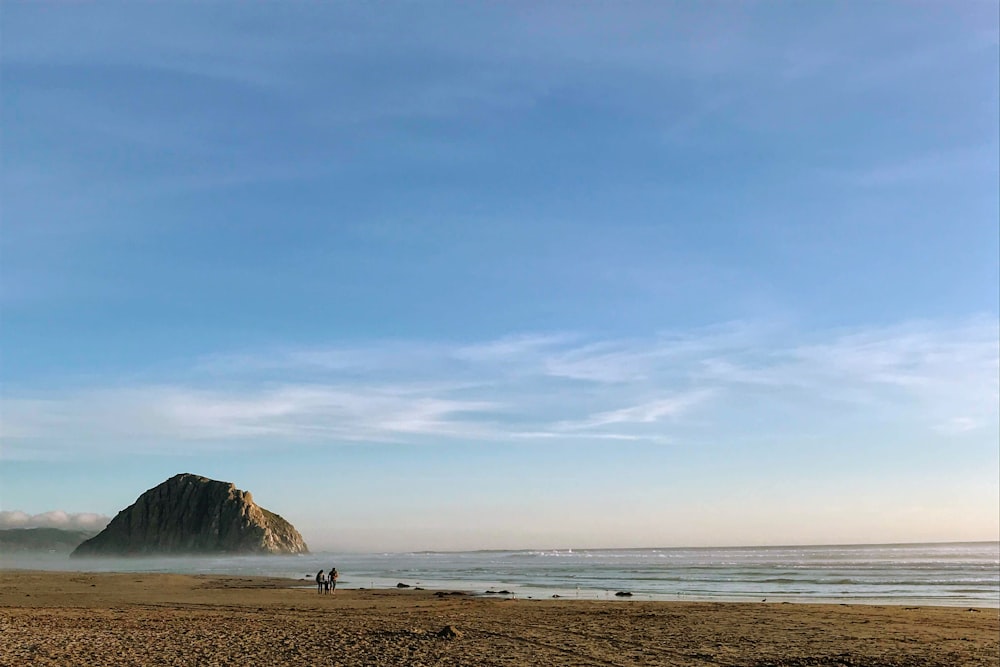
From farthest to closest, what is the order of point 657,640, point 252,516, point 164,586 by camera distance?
point 252,516, point 164,586, point 657,640

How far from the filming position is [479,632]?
23.1 metres

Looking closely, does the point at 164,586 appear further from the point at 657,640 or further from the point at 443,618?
the point at 657,640

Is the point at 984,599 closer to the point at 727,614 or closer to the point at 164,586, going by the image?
the point at 727,614

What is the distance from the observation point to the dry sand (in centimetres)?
1794

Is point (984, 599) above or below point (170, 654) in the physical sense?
below

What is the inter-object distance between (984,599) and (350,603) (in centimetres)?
3444

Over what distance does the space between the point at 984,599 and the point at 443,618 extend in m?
31.5

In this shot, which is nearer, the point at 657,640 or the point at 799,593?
the point at 657,640

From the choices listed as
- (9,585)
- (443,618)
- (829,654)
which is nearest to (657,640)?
(829,654)

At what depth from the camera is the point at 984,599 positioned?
3941cm

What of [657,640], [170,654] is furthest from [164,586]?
[657,640]

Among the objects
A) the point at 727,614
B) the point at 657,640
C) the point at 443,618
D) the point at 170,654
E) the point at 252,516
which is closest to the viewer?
the point at 170,654

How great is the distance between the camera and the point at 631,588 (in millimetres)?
48125

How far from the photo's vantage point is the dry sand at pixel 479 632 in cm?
1794
